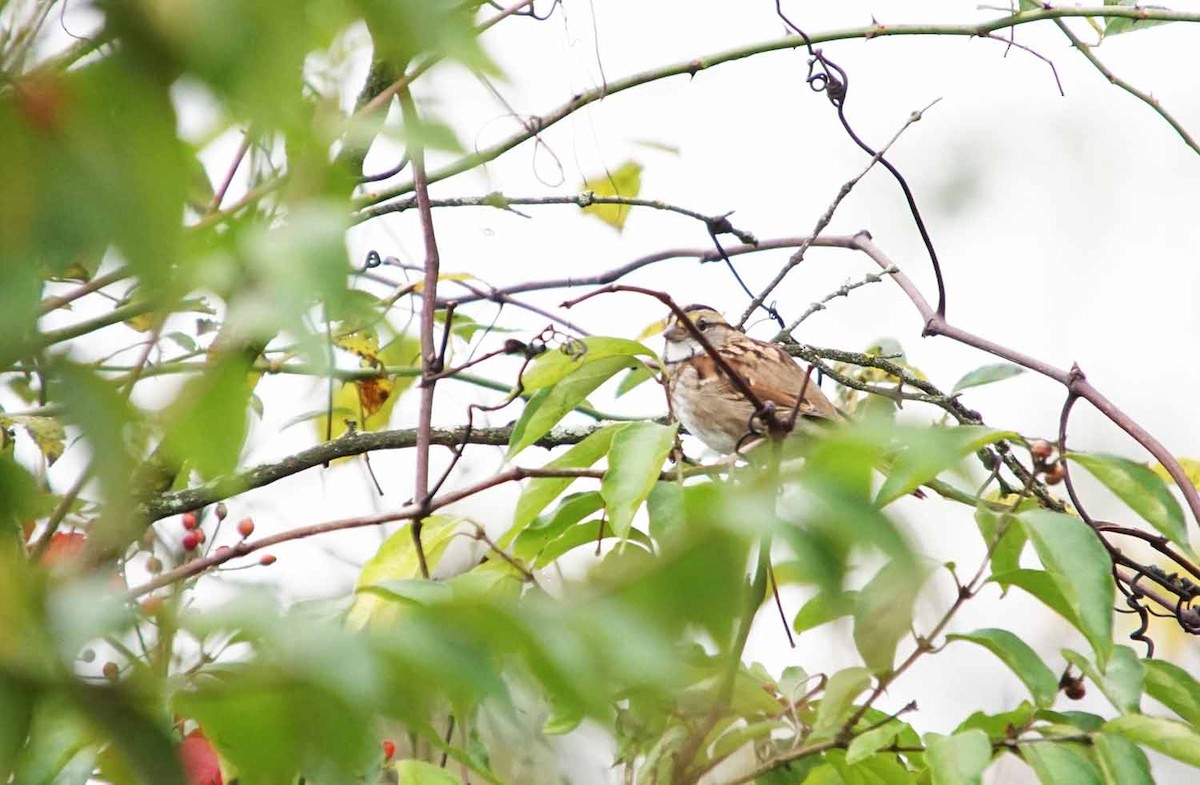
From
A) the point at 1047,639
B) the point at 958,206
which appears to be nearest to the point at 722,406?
the point at 958,206

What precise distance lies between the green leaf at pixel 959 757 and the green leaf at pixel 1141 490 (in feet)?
0.89

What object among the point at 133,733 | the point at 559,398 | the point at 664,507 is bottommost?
the point at 133,733

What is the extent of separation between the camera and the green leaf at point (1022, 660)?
1.35m

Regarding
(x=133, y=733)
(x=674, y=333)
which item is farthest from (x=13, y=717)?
(x=674, y=333)

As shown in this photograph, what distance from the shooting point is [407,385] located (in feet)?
8.21

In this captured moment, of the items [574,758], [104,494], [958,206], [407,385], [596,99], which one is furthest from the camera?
[958,206]

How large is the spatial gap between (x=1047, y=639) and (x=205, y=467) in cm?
355

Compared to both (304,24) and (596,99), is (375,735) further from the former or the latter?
(596,99)

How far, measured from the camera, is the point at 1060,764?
1.32 metres

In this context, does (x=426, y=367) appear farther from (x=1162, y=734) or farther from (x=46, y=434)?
(x=1162, y=734)

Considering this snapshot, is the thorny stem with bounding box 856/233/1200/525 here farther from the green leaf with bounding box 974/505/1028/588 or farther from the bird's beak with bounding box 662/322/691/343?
the bird's beak with bounding box 662/322/691/343

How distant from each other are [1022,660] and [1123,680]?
0.33 ft

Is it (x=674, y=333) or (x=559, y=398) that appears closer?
(x=559, y=398)

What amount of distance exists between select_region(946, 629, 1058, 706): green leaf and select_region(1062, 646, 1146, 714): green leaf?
2.0 inches
